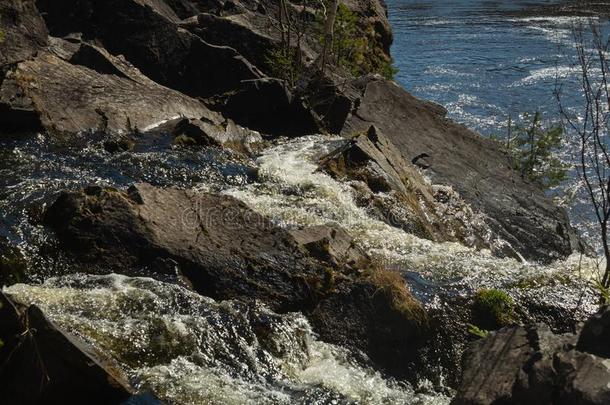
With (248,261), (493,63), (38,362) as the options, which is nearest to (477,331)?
(248,261)

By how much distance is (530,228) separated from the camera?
1494 cm

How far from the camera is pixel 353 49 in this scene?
69.1 ft

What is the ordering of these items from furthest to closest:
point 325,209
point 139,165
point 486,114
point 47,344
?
point 486,114 → point 139,165 → point 325,209 → point 47,344

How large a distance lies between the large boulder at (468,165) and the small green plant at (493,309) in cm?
446

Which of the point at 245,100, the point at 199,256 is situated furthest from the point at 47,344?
the point at 245,100

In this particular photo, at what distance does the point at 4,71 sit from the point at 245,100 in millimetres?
4805

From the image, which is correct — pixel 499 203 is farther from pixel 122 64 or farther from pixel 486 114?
pixel 486 114

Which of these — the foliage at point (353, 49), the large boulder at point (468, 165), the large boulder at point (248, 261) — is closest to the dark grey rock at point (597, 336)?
the large boulder at point (248, 261)

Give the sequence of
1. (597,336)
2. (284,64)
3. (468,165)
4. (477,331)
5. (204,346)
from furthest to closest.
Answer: (284,64), (468,165), (477,331), (204,346), (597,336)

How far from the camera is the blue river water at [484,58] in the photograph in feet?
88.4

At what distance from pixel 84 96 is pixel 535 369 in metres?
11.5

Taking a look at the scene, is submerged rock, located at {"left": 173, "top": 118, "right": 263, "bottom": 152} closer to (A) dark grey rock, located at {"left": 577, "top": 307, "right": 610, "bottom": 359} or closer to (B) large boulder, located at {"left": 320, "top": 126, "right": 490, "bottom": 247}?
(B) large boulder, located at {"left": 320, "top": 126, "right": 490, "bottom": 247}

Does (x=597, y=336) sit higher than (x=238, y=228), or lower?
higher

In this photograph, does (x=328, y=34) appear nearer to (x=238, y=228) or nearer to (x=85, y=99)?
(x=85, y=99)
